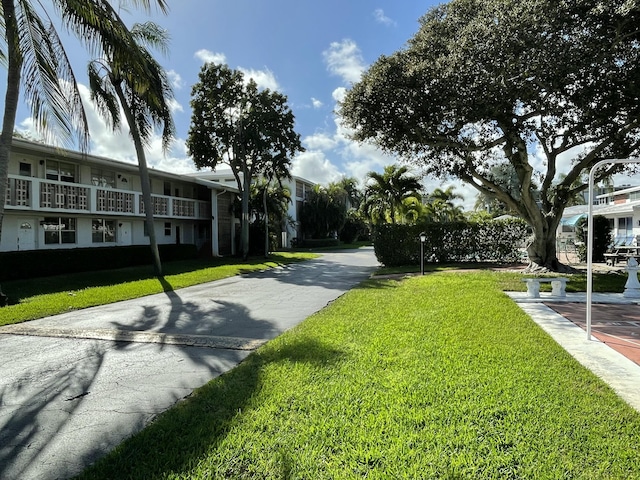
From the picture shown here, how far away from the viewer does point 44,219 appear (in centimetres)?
1788

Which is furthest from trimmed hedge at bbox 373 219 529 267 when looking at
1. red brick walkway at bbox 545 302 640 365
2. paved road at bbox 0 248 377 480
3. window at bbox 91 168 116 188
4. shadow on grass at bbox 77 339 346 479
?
shadow on grass at bbox 77 339 346 479

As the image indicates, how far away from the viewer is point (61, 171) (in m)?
18.5

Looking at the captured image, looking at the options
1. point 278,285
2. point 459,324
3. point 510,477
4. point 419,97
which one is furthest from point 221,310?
point 419,97

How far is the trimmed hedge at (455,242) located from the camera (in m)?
18.7

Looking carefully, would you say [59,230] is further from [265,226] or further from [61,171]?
[265,226]

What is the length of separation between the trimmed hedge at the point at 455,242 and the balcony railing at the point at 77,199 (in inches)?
505

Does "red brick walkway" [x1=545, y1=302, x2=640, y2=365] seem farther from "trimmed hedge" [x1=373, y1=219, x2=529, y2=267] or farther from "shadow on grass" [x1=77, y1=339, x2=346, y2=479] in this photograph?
"trimmed hedge" [x1=373, y1=219, x2=529, y2=267]

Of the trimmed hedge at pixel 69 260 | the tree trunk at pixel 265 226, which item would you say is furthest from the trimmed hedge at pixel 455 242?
the trimmed hedge at pixel 69 260

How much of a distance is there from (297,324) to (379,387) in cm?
360

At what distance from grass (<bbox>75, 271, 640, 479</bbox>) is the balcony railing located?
1518 centimetres

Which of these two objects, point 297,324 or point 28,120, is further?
point 28,120

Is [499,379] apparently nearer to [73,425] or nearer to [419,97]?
[73,425]

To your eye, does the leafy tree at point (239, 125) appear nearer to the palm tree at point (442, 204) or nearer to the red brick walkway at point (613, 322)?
the palm tree at point (442, 204)

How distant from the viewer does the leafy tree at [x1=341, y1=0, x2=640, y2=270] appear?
977 centimetres
